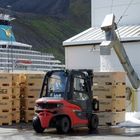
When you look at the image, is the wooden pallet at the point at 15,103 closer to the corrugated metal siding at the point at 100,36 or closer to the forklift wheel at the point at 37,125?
the forklift wheel at the point at 37,125

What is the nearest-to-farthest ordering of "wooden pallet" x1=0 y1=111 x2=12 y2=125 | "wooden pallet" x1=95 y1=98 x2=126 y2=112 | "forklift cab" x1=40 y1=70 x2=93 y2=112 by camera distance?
"forklift cab" x1=40 y1=70 x2=93 y2=112, "wooden pallet" x1=95 y1=98 x2=126 y2=112, "wooden pallet" x1=0 y1=111 x2=12 y2=125

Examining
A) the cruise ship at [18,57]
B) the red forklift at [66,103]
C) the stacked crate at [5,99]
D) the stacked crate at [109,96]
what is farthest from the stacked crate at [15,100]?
the cruise ship at [18,57]

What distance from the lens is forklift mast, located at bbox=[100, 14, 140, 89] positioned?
24.8m

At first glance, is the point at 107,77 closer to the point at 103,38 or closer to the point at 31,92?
the point at 31,92

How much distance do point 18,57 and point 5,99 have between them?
69412 mm

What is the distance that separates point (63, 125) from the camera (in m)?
17.3

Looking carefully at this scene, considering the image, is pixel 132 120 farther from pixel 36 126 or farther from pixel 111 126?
pixel 36 126

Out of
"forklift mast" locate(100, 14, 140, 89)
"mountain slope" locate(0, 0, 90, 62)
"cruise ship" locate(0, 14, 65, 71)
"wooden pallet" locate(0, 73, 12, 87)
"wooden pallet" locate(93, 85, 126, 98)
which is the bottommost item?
"wooden pallet" locate(93, 85, 126, 98)

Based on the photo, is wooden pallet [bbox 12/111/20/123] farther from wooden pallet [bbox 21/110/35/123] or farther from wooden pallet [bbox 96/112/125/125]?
wooden pallet [bbox 96/112/125/125]

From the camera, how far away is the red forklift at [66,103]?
1744 centimetres

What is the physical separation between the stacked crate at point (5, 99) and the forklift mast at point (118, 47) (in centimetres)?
565

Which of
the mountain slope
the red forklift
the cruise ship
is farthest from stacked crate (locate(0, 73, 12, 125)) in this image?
the mountain slope

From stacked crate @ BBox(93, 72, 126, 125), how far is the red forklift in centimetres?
157

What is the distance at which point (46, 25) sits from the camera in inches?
7288
